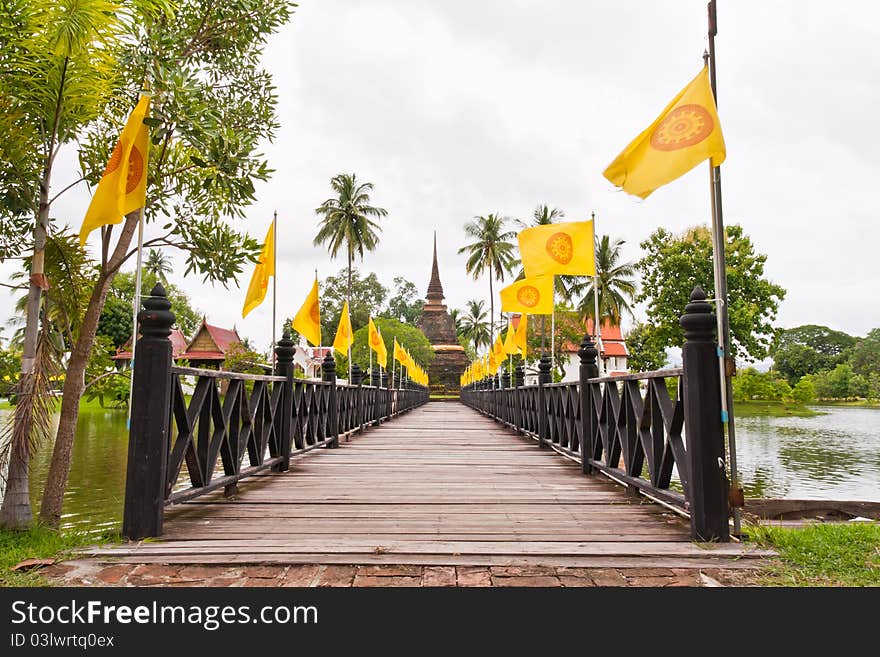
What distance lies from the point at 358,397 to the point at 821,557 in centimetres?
869

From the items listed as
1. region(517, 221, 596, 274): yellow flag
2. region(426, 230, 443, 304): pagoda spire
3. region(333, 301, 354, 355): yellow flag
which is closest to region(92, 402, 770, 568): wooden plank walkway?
region(517, 221, 596, 274): yellow flag

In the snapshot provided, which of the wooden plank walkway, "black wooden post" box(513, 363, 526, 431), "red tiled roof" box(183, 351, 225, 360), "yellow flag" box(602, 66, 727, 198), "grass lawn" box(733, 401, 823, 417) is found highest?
"red tiled roof" box(183, 351, 225, 360)

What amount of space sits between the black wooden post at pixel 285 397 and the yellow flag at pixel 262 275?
49 centimetres

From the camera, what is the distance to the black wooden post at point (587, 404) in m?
5.62

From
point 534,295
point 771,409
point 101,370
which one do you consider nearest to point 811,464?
point 534,295

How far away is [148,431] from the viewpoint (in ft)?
10.3

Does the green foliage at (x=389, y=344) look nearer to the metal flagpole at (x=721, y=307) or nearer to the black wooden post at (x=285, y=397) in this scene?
the black wooden post at (x=285, y=397)

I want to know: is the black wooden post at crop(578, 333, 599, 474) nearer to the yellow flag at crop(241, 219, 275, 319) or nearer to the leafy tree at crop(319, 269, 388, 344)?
the yellow flag at crop(241, 219, 275, 319)

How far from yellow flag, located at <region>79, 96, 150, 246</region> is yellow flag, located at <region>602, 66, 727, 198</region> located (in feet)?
10.2

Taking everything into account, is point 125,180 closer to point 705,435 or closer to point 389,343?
point 705,435

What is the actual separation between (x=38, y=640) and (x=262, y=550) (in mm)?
1017

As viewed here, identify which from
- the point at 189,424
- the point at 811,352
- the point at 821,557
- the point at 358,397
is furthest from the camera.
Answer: the point at 811,352

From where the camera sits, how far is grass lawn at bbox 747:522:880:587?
2543 mm

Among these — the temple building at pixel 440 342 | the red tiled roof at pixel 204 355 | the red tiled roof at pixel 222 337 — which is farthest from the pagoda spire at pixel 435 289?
the red tiled roof at pixel 204 355
